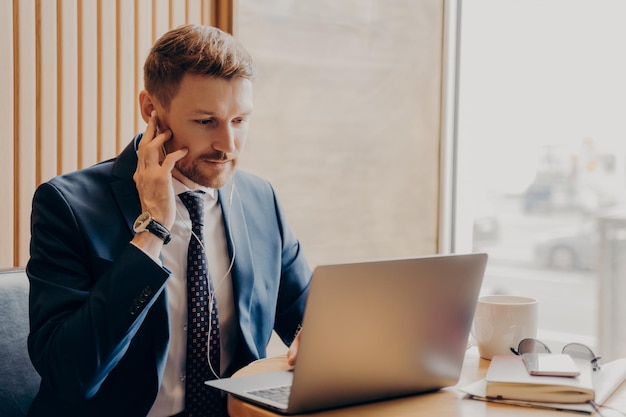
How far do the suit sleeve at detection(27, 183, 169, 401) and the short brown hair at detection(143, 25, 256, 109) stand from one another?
35 cm

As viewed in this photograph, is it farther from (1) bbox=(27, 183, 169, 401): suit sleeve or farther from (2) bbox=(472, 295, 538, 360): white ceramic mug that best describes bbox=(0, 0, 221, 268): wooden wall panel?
(2) bbox=(472, 295, 538, 360): white ceramic mug

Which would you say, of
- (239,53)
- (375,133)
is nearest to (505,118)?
(375,133)

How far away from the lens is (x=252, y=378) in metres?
1.50

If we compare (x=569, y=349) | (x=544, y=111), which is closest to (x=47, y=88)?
(x=569, y=349)

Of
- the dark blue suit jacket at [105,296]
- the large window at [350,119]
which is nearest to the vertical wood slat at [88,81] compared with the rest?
the large window at [350,119]

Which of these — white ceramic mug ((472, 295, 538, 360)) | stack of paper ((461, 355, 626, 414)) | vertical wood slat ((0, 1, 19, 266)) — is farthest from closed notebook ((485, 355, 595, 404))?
vertical wood slat ((0, 1, 19, 266))

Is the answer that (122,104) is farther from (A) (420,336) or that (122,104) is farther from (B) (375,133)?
(A) (420,336)

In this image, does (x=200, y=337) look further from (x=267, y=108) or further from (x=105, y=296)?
(x=267, y=108)

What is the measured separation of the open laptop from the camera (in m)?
1.25

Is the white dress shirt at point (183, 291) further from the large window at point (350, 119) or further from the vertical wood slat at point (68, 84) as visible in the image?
the large window at point (350, 119)

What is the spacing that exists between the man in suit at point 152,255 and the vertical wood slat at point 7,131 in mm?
704

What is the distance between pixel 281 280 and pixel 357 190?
150cm

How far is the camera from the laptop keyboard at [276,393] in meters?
1.35

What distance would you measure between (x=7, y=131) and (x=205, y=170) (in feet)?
3.01
